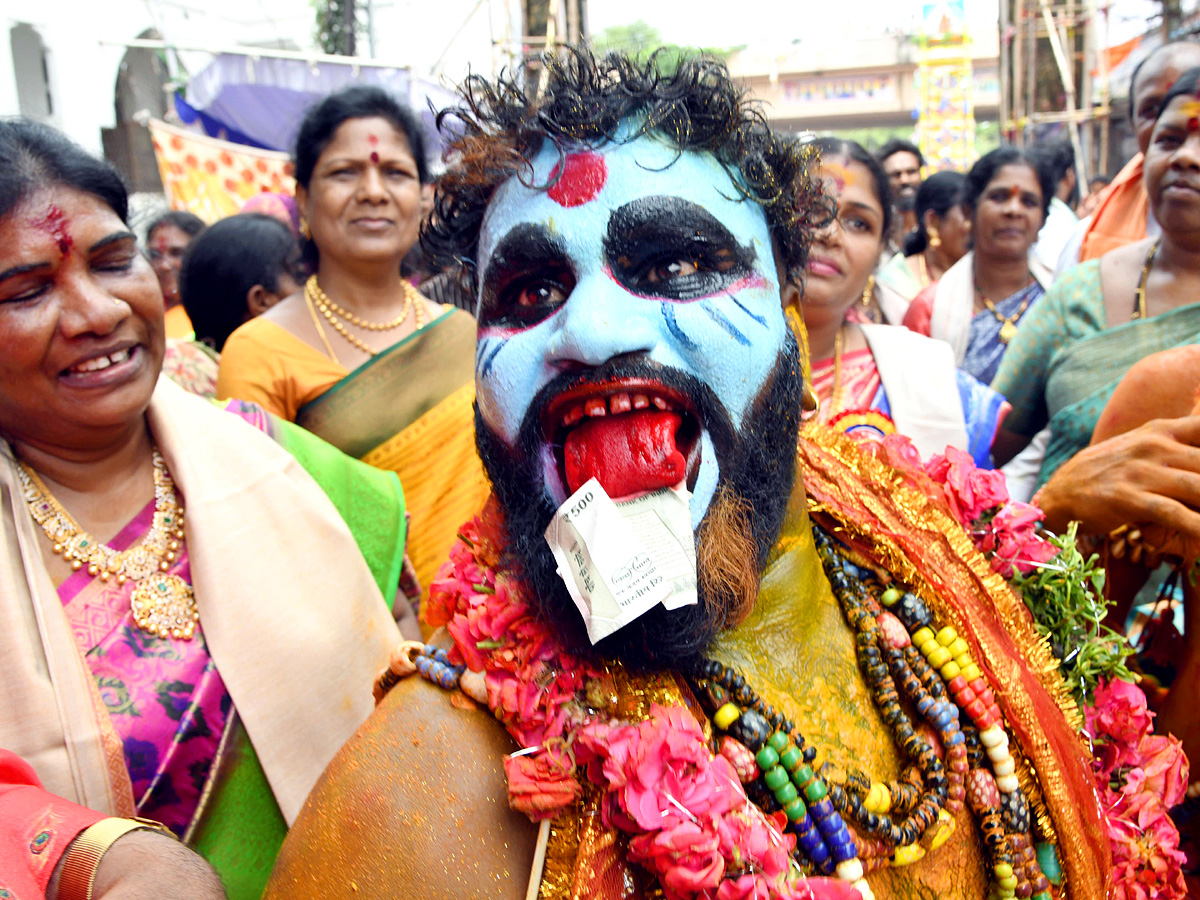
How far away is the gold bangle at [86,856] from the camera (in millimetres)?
1161

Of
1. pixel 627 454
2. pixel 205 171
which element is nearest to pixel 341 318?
pixel 627 454

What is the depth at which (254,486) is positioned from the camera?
2.07 metres

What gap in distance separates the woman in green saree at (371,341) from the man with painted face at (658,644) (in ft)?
4.92

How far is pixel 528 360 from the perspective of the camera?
55.7 inches

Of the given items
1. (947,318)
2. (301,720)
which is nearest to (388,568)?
(301,720)

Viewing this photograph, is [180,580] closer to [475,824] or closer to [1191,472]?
[475,824]

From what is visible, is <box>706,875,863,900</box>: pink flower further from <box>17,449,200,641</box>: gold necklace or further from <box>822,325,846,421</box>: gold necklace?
<box>822,325,846,421</box>: gold necklace

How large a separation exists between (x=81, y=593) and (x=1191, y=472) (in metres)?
2.12

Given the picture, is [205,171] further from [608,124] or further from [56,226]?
[608,124]

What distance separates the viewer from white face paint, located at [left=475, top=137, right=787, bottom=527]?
1.38m

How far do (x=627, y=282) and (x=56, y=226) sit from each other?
117 cm

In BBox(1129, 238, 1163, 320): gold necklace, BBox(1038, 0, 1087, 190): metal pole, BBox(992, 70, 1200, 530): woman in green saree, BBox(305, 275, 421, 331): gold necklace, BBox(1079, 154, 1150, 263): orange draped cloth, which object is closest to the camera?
BBox(992, 70, 1200, 530): woman in green saree

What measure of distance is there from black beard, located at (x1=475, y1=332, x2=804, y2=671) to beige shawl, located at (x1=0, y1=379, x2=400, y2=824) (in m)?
0.71

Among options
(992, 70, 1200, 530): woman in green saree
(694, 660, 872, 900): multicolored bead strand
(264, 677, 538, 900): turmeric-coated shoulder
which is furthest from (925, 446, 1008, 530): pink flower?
(264, 677, 538, 900): turmeric-coated shoulder
